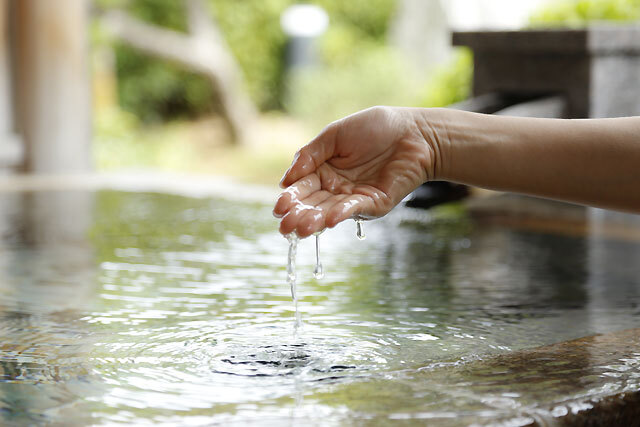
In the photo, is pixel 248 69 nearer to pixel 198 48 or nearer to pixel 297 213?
pixel 198 48

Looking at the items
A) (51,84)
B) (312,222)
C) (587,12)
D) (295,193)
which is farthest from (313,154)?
(51,84)

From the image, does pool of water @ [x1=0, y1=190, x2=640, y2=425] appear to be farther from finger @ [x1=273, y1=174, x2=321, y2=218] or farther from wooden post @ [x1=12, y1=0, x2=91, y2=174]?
wooden post @ [x1=12, y1=0, x2=91, y2=174]

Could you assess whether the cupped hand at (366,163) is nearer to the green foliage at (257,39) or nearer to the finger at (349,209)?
the finger at (349,209)

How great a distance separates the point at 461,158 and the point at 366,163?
0.76 ft

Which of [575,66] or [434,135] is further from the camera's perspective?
[575,66]

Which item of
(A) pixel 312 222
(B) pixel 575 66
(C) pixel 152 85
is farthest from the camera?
(C) pixel 152 85

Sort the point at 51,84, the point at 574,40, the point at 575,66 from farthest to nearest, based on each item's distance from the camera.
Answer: the point at 51,84 < the point at 575,66 < the point at 574,40

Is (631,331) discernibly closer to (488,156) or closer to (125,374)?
(488,156)

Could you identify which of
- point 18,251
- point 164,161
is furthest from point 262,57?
point 18,251

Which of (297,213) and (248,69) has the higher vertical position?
(248,69)

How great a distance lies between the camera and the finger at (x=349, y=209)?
2.17 metres

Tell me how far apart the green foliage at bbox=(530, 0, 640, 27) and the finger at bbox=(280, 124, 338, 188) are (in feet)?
11.3

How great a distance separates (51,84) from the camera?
6832 mm

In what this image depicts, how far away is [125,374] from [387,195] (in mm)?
761
